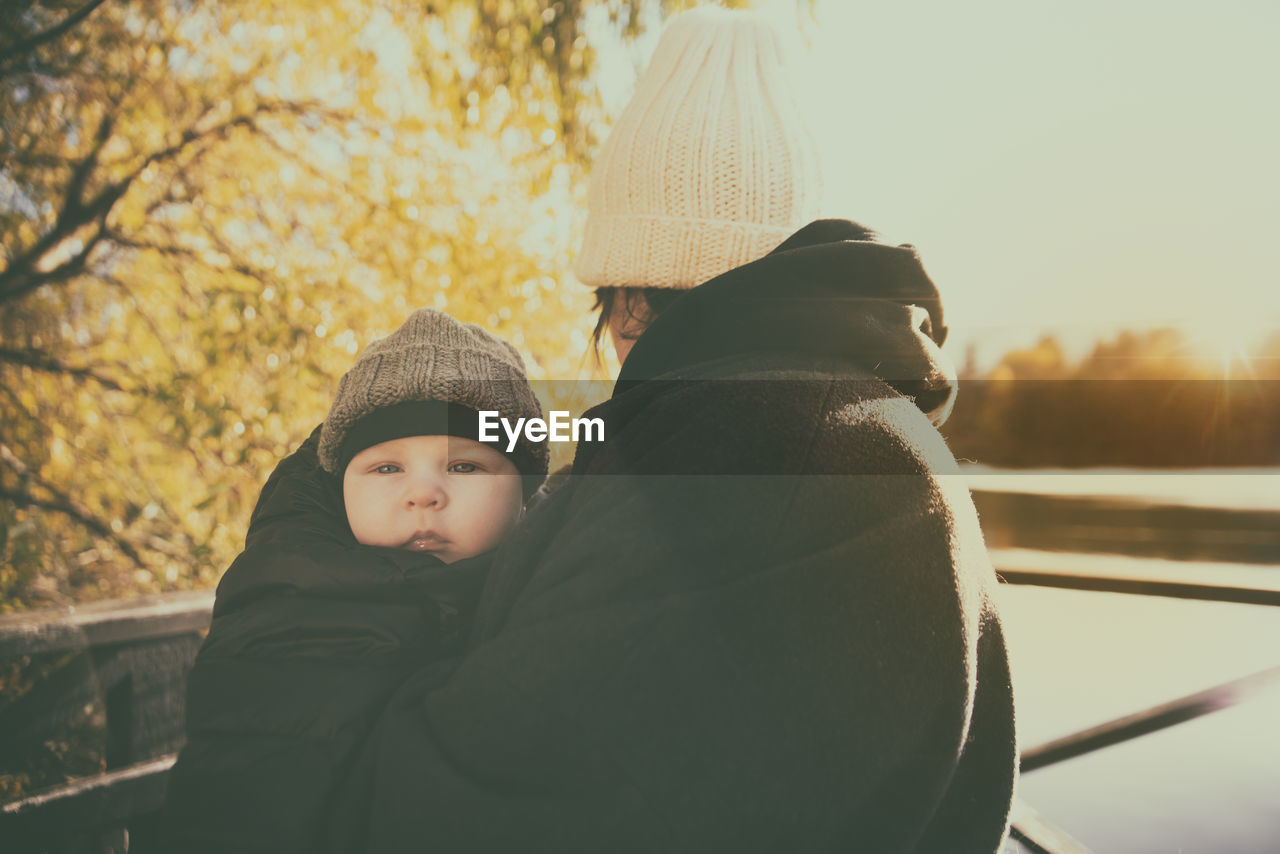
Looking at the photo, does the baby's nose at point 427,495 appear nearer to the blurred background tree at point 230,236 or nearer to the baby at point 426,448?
the baby at point 426,448

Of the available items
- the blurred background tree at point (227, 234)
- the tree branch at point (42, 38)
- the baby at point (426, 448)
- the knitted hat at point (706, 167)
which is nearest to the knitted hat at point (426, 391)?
the baby at point (426, 448)

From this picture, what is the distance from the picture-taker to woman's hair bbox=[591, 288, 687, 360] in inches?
49.5

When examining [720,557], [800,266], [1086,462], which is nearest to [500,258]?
[800,266]

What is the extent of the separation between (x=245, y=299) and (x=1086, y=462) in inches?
225

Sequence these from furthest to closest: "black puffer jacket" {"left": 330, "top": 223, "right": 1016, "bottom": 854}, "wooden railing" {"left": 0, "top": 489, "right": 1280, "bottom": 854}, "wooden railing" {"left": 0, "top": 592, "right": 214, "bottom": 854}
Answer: "wooden railing" {"left": 0, "top": 592, "right": 214, "bottom": 854} → "wooden railing" {"left": 0, "top": 489, "right": 1280, "bottom": 854} → "black puffer jacket" {"left": 330, "top": 223, "right": 1016, "bottom": 854}

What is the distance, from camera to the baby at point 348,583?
95 cm

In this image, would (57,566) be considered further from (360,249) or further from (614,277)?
(614,277)

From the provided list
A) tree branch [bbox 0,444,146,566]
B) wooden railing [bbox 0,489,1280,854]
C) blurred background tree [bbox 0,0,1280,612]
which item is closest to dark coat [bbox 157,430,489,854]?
wooden railing [bbox 0,489,1280,854]

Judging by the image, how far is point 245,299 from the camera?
135 inches

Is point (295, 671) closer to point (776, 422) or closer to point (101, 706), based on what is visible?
point (776, 422)

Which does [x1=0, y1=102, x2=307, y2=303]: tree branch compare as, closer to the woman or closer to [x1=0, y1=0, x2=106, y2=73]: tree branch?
[x1=0, y1=0, x2=106, y2=73]: tree branch

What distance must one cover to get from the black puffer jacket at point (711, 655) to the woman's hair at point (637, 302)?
35cm

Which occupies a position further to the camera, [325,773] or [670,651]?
[325,773]

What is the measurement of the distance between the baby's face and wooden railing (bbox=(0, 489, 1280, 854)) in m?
1.05
